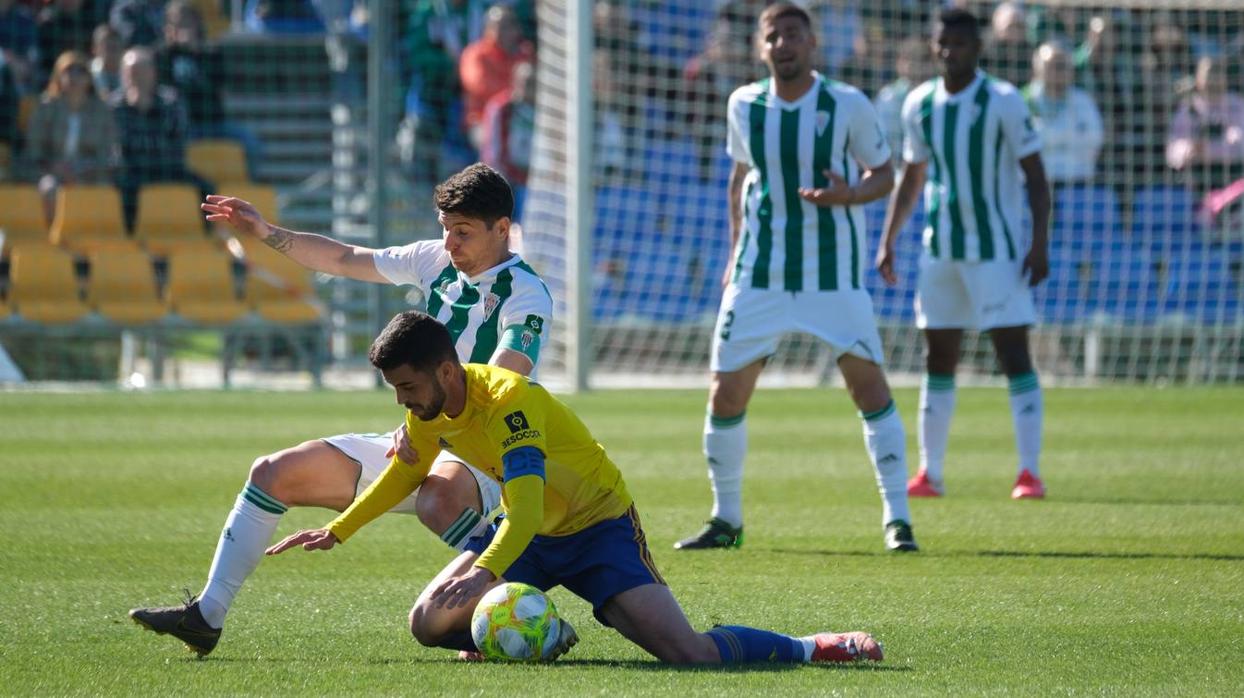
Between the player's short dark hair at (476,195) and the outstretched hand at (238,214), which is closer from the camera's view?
the player's short dark hair at (476,195)

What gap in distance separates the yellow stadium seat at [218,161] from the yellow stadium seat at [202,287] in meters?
1.57

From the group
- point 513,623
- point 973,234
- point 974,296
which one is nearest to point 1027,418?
point 974,296

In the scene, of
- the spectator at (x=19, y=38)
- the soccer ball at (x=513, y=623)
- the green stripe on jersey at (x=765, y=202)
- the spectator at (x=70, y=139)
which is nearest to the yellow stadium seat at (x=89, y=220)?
the spectator at (x=70, y=139)

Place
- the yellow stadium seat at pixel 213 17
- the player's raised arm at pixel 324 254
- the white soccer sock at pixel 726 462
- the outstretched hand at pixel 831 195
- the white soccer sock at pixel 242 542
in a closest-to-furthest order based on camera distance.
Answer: the white soccer sock at pixel 242 542, the player's raised arm at pixel 324 254, the outstretched hand at pixel 831 195, the white soccer sock at pixel 726 462, the yellow stadium seat at pixel 213 17

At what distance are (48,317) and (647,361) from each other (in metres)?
5.49

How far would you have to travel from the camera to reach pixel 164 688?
15.7 feet

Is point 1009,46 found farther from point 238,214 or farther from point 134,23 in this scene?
point 238,214

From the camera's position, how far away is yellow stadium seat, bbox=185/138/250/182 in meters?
17.4

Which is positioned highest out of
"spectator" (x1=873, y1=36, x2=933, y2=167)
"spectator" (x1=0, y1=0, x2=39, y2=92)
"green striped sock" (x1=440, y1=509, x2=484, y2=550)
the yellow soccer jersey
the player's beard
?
"spectator" (x1=0, y1=0, x2=39, y2=92)

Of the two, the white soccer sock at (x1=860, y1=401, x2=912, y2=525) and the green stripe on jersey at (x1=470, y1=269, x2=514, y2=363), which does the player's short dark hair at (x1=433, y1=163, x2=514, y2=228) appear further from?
the white soccer sock at (x1=860, y1=401, x2=912, y2=525)

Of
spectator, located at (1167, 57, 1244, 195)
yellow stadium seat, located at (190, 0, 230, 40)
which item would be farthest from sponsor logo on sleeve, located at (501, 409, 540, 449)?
yellow stadium seat, located at (190, 0, 230, 40)

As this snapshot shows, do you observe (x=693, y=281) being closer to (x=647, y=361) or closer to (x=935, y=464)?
(x=647, y=361)

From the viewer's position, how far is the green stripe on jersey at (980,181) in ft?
30.0

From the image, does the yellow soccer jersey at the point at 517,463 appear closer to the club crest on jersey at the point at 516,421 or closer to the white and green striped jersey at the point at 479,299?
the club crest on jersey at the point at 516,421
